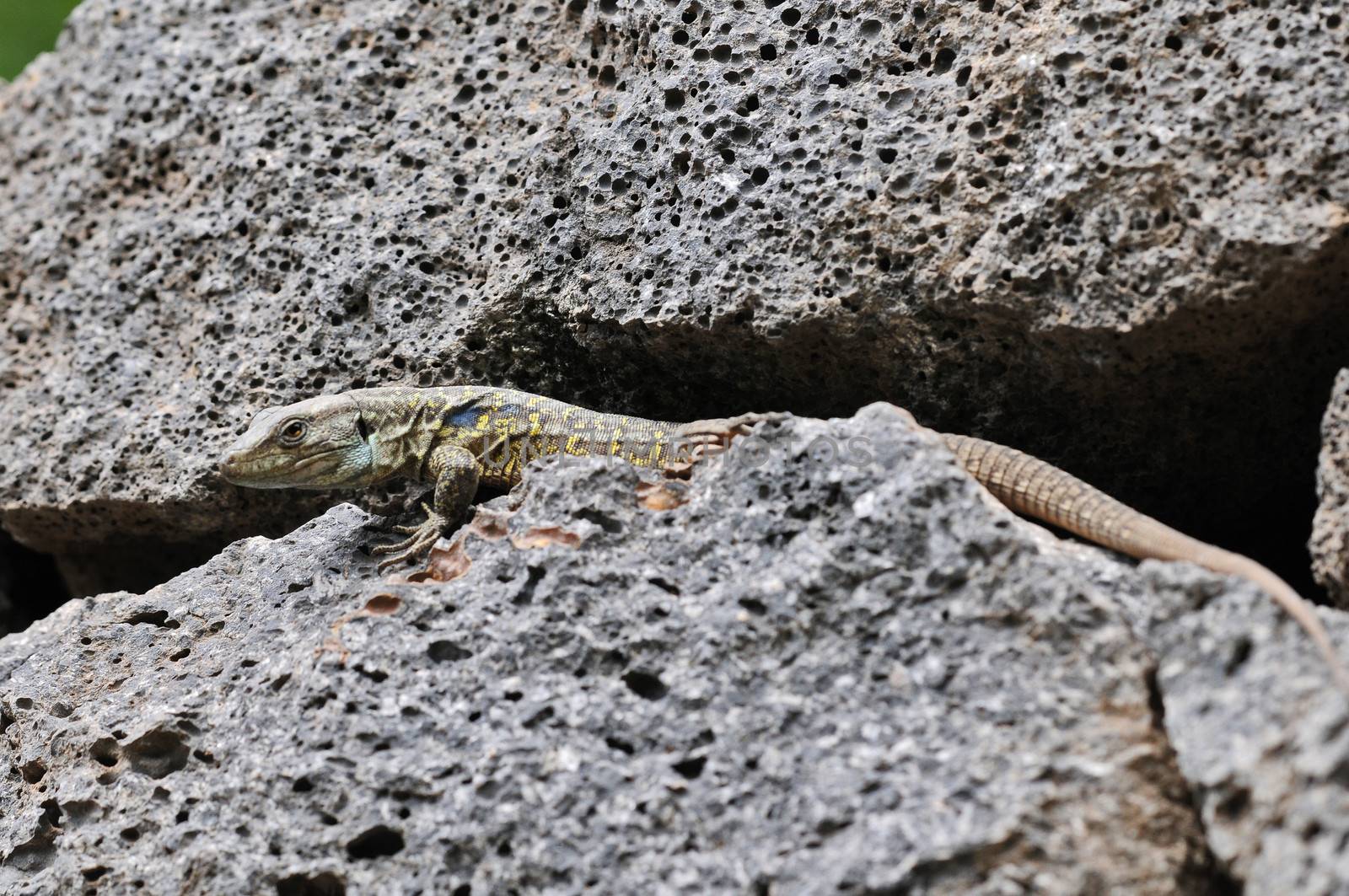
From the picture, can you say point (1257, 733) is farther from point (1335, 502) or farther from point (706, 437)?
point (706, 437)

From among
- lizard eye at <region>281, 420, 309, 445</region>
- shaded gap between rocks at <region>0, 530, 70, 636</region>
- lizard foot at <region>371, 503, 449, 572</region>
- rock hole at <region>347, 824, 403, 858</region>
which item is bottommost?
shaded gap between rocks at <region>0, 530, 70, 636</region>

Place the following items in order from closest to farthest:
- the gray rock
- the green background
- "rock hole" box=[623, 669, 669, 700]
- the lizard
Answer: the gray rock → "rock hole" box=[623, 669, 669, 700] → the lizard → the green background

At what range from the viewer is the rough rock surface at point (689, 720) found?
2705 millimetres

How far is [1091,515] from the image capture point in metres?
3.32

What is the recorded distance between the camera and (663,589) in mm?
3268

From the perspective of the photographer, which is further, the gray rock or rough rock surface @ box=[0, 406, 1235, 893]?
rough rock surface @ box=[0, 406, 1235, 893]

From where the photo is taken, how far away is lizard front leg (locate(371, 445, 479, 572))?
397cm

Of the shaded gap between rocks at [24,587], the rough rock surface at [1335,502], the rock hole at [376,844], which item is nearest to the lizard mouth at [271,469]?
the rock hole at [376,844]

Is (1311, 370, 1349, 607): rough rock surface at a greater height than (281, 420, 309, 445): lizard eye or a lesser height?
lesser

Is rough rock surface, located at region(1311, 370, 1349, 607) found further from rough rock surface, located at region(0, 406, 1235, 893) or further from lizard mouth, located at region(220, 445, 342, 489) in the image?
lizard mouth, located at region(220, 445, 342, 489)

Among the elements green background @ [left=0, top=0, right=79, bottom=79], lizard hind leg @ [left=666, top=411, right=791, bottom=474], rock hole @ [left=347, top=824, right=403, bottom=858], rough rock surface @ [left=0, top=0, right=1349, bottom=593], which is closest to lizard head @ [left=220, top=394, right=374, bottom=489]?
rough rock surface @ [left=0, top=0, right=1349, bottom=593]

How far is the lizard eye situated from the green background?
5.59 metres

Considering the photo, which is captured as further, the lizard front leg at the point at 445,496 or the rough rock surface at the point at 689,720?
the lizard front leg at the point at 445,496

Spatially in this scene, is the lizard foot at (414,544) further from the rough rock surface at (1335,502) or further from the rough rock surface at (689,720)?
the rough rock surface at (1335,502)
